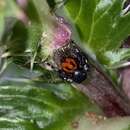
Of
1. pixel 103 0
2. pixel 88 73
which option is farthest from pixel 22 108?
pixel 103 0

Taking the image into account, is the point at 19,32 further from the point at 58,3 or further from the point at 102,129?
the point at 102,129

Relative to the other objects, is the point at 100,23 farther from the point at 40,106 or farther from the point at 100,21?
the point at 40,106

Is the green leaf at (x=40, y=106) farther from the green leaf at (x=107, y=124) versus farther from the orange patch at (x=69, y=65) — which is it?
the orange patch at (x=69, y=65)

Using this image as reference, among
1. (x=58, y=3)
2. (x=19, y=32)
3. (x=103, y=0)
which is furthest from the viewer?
(x=103, y=0)

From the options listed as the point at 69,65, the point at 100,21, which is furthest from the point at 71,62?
the point at 100,21

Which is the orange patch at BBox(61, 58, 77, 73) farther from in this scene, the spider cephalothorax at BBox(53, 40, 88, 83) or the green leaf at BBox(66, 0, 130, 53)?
the green leaf at BBox(66, 0, 130, 53)

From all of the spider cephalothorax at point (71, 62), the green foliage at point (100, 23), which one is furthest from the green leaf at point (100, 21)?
the spider cephalothorax at point (71, 62)
